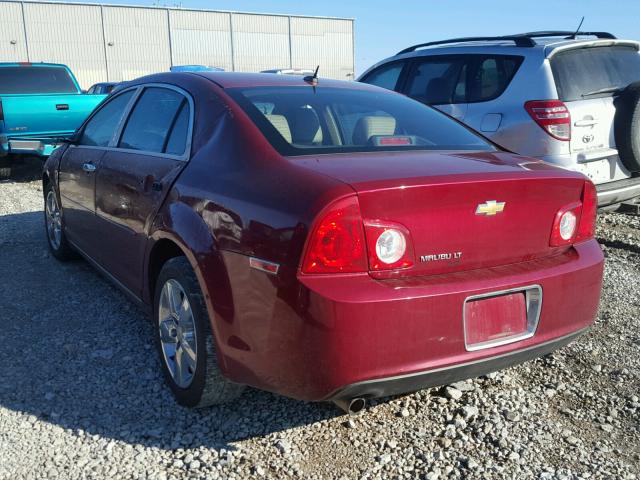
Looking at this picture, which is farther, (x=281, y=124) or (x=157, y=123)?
(x=157, y=123)

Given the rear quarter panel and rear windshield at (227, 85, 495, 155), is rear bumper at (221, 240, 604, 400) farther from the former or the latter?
rear windshield at (227, 85, 495, 155)

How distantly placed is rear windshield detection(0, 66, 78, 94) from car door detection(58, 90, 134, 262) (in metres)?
6.62

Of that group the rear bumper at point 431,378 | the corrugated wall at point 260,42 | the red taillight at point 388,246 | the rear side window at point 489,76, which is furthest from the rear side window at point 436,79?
the corrugated wall at point 260,42

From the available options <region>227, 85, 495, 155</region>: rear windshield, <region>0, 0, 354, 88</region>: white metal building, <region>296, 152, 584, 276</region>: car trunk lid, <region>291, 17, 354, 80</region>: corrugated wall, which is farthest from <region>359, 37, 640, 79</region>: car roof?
<region>291, 17, 354, 80</region>: corrugated wall

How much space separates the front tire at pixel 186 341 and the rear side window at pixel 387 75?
195 inches

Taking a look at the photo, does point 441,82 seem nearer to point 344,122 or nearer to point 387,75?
point 387,75

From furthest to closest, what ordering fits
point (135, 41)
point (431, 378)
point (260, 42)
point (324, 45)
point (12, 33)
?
point (324, 45) → point (260, 42) → point (135, 41) → point (12, 33) → point (431, 378)

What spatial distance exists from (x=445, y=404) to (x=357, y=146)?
1313mm

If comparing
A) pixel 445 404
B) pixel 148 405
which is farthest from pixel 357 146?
pixel 148 405

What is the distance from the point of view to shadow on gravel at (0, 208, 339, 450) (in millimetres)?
3027

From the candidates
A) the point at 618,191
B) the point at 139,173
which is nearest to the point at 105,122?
the point at 139,173

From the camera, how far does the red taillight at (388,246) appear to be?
2.41 m

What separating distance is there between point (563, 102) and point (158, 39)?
126 ft

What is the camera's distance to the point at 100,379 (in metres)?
3.48
